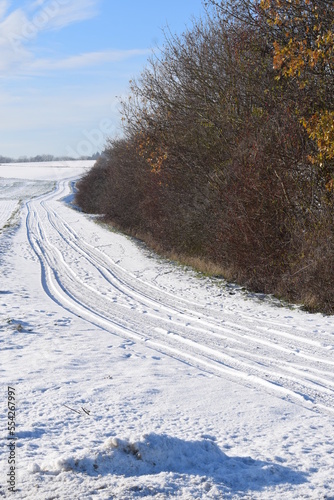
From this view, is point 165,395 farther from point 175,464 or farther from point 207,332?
point 207,332

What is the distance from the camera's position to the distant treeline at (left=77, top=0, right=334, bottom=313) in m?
11.4

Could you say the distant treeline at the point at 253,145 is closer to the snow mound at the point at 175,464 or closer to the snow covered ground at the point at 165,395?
the snow covered ground at the point at 165,395

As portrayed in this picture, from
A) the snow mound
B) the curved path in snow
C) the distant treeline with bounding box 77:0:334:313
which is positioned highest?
the distant treeline with bounding box 77:0:334:313

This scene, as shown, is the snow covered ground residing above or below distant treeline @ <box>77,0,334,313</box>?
below

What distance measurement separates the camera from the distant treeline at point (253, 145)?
11.4 m

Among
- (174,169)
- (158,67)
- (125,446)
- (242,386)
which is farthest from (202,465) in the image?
(158,67)

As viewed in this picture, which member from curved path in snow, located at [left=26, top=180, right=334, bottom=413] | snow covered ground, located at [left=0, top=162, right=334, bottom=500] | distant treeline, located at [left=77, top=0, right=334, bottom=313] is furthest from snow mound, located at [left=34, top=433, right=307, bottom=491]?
distant treeline, located at [left=77, top=0, right=334, bottom=313]

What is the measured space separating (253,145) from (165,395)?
9.94 m

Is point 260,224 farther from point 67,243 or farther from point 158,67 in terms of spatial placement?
point 67,243

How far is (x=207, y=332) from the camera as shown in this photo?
9188mm

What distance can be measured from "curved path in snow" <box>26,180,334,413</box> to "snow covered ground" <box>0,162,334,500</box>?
0.03m

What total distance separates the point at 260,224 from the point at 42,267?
25.0ft

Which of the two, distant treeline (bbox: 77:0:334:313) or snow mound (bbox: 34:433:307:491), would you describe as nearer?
snow mound (bbox: 34:433:307:491)

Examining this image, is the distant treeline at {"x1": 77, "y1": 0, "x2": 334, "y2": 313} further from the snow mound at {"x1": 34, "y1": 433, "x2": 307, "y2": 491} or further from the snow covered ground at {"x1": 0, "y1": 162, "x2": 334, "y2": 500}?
the snow mound at {"x1": 34, "y1": 433, "x2": 307, "y2": 491}
